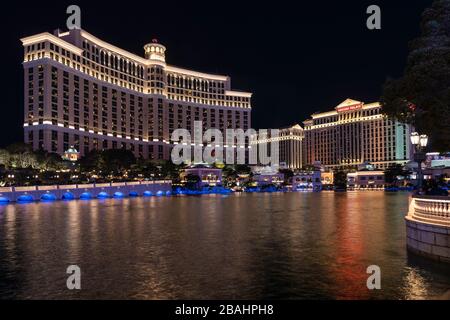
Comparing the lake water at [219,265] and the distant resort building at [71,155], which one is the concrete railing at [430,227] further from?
the distant resort building at [71,155]

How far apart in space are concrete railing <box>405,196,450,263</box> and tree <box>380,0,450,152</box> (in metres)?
5.86

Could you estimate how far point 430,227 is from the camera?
18.0 m

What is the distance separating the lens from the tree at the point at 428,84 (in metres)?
22.1

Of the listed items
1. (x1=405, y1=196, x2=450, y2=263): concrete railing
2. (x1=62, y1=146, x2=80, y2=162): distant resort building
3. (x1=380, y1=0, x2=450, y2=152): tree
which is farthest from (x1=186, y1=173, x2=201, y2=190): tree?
(x1=405, y1=196, x2=450, y2=263): concrete railing

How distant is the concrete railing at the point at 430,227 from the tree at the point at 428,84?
5.86 meters

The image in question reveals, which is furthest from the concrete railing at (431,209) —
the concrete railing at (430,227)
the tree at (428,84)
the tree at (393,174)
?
the tree at (393,174)

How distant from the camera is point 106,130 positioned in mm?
183750

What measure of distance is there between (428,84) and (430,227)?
26.5 feet

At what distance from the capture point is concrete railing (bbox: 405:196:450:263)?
17.3 meters

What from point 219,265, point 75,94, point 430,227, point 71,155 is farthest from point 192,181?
point 430,227
